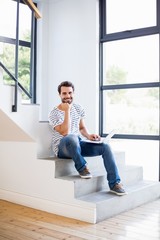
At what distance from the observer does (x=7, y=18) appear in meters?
4.18

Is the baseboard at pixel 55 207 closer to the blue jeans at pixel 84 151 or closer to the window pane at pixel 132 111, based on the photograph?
the blue jeans at pixel 84 151

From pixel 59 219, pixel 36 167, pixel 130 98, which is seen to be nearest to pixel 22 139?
pixel 36 167

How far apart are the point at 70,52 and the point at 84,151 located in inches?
69.8

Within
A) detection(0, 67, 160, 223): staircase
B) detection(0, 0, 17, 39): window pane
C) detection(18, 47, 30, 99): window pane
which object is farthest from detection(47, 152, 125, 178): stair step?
detection(0, 0, 17, 39): window pane

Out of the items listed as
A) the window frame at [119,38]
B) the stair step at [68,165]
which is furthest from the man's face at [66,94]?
the window frame at [119,38]

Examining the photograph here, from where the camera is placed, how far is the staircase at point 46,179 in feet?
8.55

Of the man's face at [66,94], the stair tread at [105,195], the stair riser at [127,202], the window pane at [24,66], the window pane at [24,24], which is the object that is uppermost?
the window pane at [24,24]

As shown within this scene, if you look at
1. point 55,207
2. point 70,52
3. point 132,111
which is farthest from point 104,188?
point 70,52

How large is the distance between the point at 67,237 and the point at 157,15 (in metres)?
2.66

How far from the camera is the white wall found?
13.2 feet

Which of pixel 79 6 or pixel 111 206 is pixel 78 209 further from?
pixel 79 6

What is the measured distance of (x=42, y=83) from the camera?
4.41 meters

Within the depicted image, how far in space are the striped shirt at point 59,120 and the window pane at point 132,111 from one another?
2.97 ft

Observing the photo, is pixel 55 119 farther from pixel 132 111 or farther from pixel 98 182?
pixel 132 111
